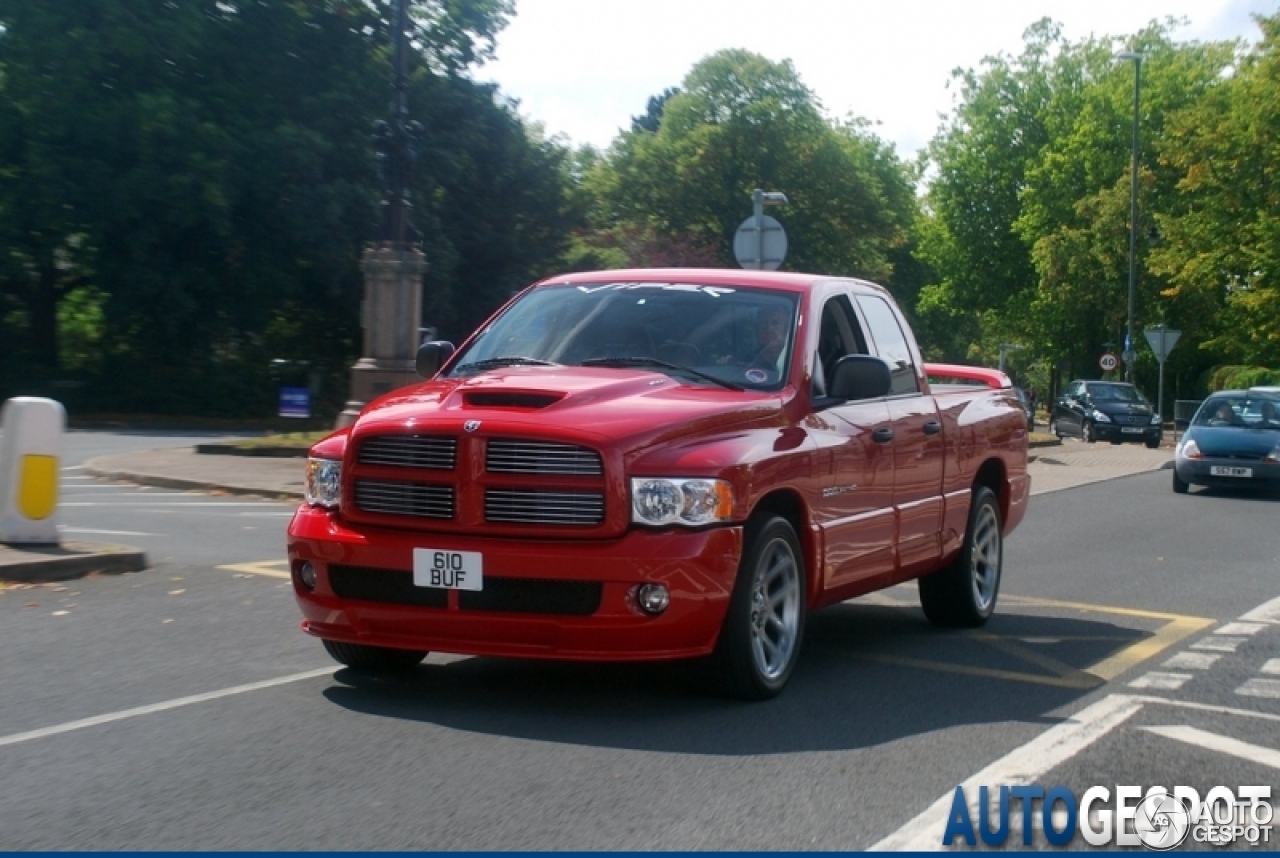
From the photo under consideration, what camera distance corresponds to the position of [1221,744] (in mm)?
6465

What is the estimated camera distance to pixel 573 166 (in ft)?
180

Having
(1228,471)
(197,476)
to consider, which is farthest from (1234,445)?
(197,476)

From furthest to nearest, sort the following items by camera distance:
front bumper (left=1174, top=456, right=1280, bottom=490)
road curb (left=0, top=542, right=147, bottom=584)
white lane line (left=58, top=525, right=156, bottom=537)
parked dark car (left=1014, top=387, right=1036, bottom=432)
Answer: front bumper (left=1174, top=456, right=1280, bottom=490)
white lane line (left=58, top=525, right=156, bottom=537)
parked dark car (left=1014, top=387, right=1036, bottom=432)
road curb (left=0, top=542, right=147, bottom=584)

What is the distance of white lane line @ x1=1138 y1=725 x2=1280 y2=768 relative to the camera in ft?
20.5

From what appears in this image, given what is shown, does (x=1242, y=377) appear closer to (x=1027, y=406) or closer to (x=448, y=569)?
(x=1027, y=406)

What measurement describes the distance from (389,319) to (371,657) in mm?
16348

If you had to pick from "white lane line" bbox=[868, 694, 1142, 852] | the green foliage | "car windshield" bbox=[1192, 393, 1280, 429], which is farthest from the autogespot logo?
the green foliage

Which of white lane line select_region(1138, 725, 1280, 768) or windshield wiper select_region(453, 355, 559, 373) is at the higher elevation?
windshield wiper select_region(453, 355, 559, 373)

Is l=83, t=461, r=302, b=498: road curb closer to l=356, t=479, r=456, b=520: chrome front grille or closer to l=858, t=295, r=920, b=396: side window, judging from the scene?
l=858, t=295, r=920, b=396: side window

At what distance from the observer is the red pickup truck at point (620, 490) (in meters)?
6.62

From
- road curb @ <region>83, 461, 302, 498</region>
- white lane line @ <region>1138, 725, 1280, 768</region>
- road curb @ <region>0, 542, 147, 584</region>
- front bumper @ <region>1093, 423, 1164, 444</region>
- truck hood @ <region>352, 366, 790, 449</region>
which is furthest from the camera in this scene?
front bumper @ <region>1093, 423, 1164, 444</region>

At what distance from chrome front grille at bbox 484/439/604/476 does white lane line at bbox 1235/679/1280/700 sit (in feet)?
10.3

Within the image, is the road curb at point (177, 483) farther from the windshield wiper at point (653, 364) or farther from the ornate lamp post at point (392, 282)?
the windshield wiper at point (653, 364)

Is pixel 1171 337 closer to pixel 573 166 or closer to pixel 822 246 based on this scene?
pixel 573 166
